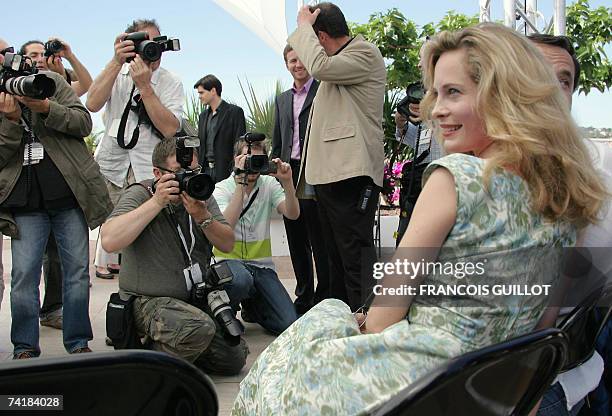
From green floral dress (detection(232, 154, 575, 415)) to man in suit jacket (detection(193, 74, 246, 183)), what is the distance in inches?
279

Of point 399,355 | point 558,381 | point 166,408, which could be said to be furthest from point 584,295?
point 166,408

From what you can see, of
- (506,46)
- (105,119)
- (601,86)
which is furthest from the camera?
(601,86)

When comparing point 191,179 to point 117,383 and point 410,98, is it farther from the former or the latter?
point 117,383

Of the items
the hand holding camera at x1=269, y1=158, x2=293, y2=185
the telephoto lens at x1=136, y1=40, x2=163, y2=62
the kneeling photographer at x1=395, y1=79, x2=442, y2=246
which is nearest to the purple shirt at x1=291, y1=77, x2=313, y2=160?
the kneeling photographer at x1=395, y1=79, x2=442, y2=246

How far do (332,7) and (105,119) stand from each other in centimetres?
165

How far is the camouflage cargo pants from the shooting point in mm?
3936

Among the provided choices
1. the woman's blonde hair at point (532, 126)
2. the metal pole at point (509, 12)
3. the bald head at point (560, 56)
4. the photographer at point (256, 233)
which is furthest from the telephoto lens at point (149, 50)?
the woman's blonde hair at point (532, 126)

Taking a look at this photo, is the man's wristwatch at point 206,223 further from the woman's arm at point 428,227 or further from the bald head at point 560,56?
the woman's arm at point 428,227

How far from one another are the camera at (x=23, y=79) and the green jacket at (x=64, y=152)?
0.43 feet

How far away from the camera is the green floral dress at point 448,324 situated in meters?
1.63

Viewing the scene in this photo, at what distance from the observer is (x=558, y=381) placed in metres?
1.99

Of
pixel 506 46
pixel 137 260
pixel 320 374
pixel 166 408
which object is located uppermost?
pixel 506 46

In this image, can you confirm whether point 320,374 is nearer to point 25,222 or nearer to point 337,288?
point 25,222

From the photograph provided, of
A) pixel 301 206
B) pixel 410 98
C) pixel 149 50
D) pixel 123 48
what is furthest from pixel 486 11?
pixel 123 48
